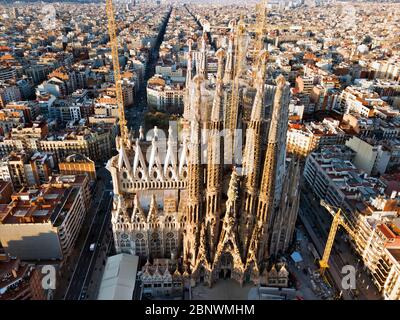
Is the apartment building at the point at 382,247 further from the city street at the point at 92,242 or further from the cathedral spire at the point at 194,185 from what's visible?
the city street at the point at 92,242

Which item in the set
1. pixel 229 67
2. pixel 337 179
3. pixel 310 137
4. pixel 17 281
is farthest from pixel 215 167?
pixel 310 137

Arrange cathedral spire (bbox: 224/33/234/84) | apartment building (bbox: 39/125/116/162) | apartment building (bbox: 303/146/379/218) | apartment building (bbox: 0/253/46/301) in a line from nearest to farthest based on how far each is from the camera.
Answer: apartment building (bbox: 0/253/46/301) < cathedral spire (bbox: 224/33/234/84) < apartment building (bbox: 303/146/379/218) < apartment building (bbox: 39/125/116/162)

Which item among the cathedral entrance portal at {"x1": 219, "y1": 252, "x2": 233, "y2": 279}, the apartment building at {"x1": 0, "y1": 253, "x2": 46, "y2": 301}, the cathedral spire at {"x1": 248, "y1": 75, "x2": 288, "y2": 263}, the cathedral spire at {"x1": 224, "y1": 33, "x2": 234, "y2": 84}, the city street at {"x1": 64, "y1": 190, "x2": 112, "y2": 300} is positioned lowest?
the city street at {"x1": 64, "y1": 190, "x2": 112, "y2": 300}

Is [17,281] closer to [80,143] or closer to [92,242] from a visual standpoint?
[92,242]

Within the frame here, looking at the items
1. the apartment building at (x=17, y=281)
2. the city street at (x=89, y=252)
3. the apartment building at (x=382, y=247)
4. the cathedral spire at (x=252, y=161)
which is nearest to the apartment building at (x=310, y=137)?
the apartment building at (x=382, y=247)

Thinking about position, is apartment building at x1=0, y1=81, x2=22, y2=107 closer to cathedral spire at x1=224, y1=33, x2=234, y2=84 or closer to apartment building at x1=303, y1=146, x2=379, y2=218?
cathedral spire at x1=224, y1=33, x2=234, y2=84

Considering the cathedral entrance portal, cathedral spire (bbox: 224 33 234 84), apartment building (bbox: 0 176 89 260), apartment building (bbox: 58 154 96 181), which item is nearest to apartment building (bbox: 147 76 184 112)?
apartment building (bbox: 58 154 96 181)
